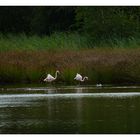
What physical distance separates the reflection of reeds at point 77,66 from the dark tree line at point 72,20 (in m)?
7.55

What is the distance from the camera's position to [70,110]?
12.8m

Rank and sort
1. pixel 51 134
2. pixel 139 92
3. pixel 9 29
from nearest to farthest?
pixel 51 134 → pixel 139 92 → pixel 9 29

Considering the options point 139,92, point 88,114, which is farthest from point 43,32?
point 88,114

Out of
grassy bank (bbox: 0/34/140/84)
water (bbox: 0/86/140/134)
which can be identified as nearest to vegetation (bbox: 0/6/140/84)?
grassy bank (bbox: 0/34/140/84)

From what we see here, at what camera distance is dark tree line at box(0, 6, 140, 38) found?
28.4 m

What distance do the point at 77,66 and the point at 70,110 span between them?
6.62 m

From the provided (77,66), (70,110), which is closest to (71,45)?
(77,66)

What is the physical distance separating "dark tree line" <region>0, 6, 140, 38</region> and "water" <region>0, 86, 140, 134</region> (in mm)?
11707

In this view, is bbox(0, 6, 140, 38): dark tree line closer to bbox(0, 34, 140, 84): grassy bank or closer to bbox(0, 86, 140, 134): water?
bbox(0, 34, 140, 84): grassy bank

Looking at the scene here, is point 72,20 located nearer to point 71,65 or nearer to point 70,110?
point 71,65

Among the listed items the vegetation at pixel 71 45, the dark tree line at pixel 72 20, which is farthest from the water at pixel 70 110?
the dark tree line at pixel 72 20
